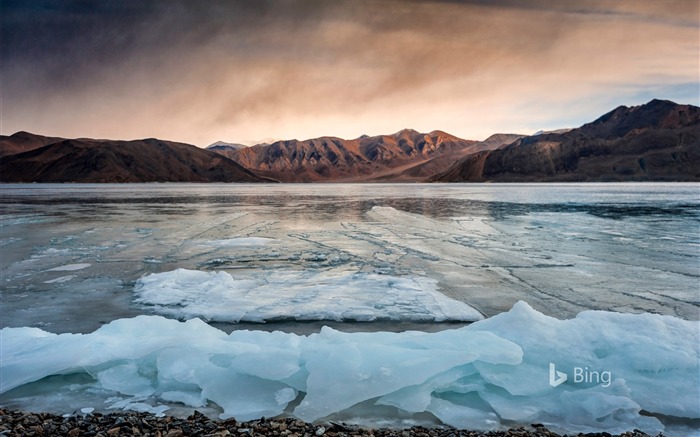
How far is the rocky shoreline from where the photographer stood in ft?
12.4

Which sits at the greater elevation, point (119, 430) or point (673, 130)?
point (673, 130)

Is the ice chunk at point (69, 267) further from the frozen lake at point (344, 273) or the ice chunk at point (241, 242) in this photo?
the ice chunk at point (241, 242)

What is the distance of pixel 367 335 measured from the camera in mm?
5934

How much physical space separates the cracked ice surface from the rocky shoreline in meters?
0.28

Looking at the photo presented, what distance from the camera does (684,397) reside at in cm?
460

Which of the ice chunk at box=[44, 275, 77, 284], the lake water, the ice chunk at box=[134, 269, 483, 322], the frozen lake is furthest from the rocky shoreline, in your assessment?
the ice chunk at box=[44, 275, 77, 284]

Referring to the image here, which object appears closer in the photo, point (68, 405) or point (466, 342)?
point (68, 405)

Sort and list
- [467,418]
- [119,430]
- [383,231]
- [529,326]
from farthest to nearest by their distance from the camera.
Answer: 1. [383,231]
2. [529,326]
3. [467,418]
4. [119,430]

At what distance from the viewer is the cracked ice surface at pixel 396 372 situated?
446 centimetres

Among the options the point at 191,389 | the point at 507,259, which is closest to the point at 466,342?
the point at 191,389

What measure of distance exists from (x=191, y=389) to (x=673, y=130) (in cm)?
22783

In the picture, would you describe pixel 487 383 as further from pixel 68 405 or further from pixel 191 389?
pixel 68 405

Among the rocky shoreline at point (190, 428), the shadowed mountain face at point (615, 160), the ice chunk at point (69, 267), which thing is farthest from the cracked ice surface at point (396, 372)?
the shadowed mountain face at point (615, 160)

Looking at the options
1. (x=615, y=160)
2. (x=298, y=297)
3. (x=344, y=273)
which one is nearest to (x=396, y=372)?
(x=298, y=297)
